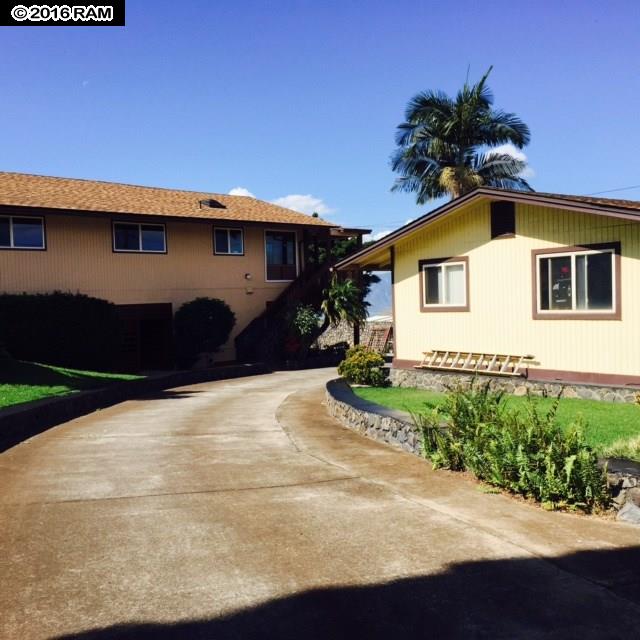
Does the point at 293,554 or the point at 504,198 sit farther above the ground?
the point at 504,198

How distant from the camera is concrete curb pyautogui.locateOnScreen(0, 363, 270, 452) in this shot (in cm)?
1155

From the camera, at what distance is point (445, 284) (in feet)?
55.2

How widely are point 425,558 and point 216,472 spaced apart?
417cm

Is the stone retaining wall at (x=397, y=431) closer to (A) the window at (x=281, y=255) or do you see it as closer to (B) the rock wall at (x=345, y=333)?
(A) the window at (x=281, y=255)

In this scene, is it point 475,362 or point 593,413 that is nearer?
point 593,413

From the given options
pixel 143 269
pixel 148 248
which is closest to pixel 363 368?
pixel 143 269

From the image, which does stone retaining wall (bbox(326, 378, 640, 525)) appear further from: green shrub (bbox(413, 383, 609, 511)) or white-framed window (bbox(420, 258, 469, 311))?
white-framed window (bbox(420, 258, 469, 311))

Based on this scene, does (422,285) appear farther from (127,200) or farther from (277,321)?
(127,200)

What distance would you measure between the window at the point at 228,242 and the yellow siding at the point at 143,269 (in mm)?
259

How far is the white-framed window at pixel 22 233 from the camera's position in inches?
878

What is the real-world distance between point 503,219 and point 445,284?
2483 mm

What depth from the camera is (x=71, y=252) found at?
23672 mm

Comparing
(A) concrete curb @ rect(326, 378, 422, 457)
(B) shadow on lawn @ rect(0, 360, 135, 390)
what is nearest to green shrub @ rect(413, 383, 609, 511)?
(A) concrete curb @ rect(326, 378, 422, 457)

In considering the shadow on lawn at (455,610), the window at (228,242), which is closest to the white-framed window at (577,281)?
the shadow on lawn at (455,610)
